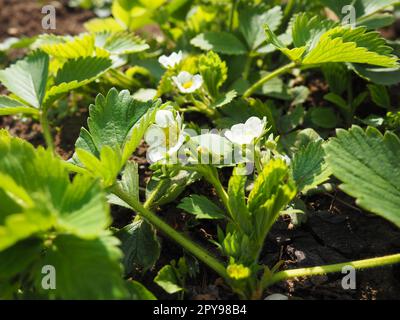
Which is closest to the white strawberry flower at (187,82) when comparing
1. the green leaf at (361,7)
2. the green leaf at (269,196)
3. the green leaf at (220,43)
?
the green leaf at (220,43)

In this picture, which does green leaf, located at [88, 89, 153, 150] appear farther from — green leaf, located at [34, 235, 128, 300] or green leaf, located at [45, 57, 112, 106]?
green leaf, located at [34, 235, 128, 300]

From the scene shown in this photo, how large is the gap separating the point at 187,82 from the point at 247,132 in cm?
43

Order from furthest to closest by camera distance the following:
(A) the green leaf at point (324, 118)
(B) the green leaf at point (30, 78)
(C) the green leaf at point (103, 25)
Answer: (C) the green leaf at point (103, 25)
(A) the green leaf at point (324, 118)
(B) the green leaf at point (30, 78)

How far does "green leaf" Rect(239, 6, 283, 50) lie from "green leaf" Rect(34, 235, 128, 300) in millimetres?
1361

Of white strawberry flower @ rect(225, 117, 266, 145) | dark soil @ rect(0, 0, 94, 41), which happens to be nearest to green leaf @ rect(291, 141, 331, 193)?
white strawberry flower @ rect(225, 117, 266, 145)

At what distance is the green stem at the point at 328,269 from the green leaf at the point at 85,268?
51 cm

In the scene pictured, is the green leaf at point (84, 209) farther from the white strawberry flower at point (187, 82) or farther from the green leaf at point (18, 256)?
the white strawberry flower at point (187, 82)

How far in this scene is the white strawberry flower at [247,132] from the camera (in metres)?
1.70

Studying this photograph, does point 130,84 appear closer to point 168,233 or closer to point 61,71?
point 61,71

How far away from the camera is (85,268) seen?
53.7 inches

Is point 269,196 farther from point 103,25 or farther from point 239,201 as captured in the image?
point 103,25

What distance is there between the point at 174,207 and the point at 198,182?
0.49 feet

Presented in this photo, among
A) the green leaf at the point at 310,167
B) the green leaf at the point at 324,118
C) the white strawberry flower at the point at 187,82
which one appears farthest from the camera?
the green leaf at the point at 324,118

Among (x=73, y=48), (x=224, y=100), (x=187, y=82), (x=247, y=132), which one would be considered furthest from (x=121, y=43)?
(x=247, y=132)
